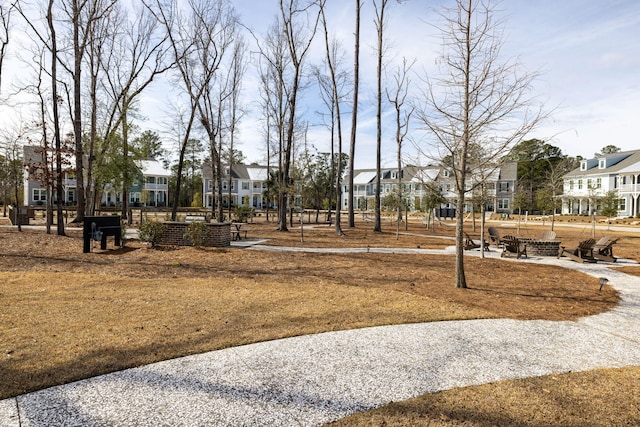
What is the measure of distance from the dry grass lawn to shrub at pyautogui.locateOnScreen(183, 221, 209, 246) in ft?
3.20

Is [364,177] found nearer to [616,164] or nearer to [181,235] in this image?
[616,164]

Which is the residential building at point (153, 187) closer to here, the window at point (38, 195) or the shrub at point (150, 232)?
the window at point (38, 195)

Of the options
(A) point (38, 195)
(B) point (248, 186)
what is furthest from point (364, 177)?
(A) point (38, 195)

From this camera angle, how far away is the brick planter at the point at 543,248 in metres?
15.1

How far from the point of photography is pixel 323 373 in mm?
4277

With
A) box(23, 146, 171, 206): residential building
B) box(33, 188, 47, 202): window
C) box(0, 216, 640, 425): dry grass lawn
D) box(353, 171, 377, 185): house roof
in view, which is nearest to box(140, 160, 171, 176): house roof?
box(23, 146, 171, 206): residential building

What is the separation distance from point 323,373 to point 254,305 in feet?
9.29

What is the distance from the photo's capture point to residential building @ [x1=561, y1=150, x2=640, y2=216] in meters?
44.7

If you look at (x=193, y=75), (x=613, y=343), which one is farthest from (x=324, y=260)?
(x=193, y=75)

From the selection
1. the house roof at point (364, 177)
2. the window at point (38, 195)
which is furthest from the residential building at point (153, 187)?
the house roof at point (364, 177)

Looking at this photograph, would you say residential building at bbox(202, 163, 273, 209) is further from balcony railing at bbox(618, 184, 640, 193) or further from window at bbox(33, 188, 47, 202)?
balcony railing at bbox(618, 184, 640, 193)

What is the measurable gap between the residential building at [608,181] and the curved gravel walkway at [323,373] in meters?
41.4

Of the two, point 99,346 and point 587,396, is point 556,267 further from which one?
point 99,346

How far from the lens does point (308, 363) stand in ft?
14.9
